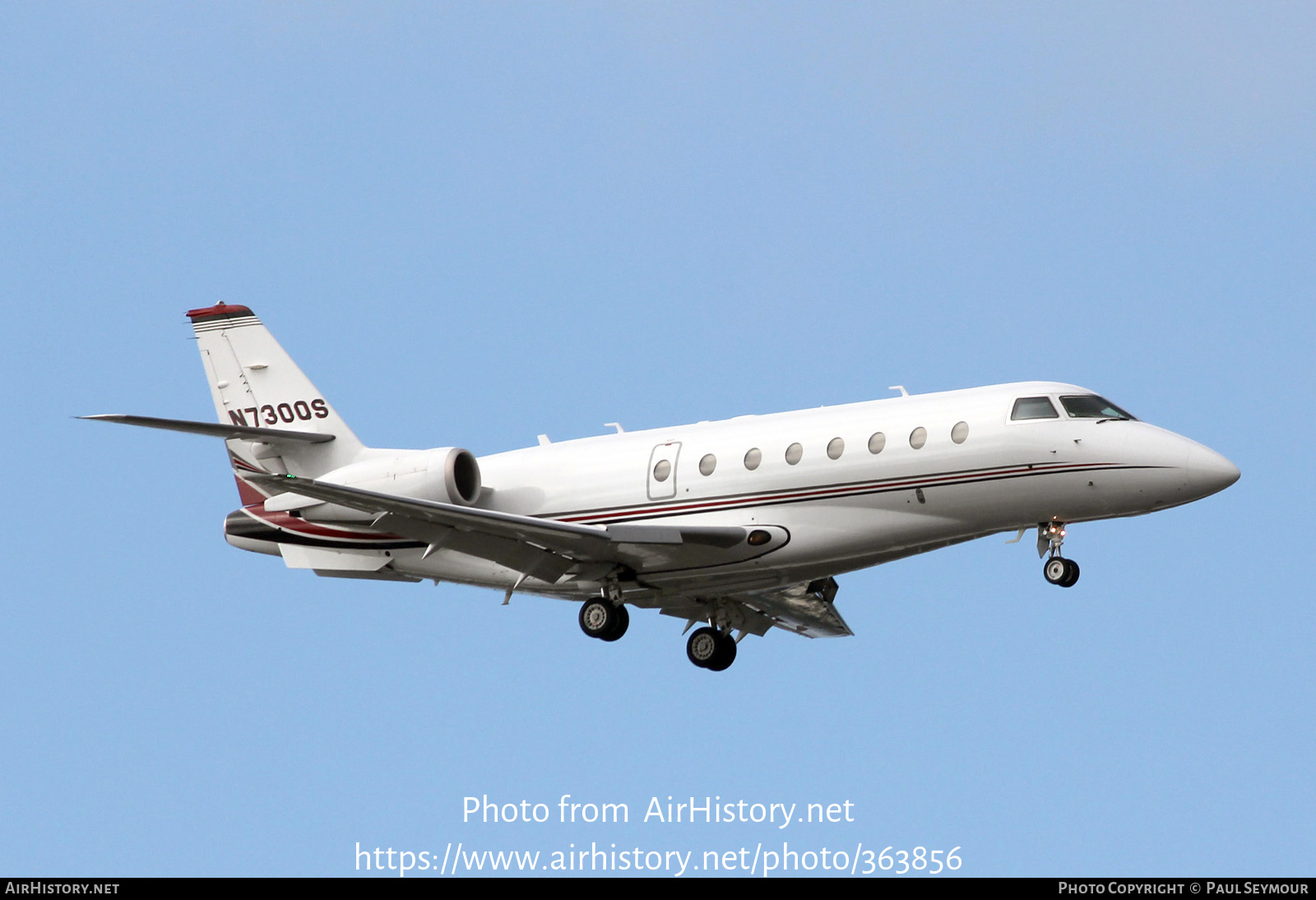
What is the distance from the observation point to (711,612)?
28719 millimetres

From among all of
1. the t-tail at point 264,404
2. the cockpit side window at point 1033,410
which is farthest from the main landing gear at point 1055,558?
the t-tail at point 264,404

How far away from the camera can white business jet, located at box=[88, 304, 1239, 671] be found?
79.0 feet

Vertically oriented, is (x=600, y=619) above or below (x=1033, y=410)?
below

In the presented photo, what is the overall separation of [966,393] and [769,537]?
10.8ft

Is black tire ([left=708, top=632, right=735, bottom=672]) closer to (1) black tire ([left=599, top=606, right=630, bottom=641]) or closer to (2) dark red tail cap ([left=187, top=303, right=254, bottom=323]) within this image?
(1) black tire ([left=599, top=606, right=630, bottom=641])

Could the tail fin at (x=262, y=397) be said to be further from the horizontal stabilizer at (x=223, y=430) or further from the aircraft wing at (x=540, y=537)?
the aircraft wing at (x=540, y=537)

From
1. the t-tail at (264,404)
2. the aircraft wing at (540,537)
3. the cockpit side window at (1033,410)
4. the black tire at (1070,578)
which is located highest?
the t-tail at (264,404)

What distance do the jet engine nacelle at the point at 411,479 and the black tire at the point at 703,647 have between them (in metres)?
4.17

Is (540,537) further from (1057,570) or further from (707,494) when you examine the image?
(1057,570)

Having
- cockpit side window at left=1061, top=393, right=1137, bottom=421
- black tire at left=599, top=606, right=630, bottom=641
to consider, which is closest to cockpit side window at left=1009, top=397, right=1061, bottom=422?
cockpit side window at left=1061, top=393, right=1137, bottom=421

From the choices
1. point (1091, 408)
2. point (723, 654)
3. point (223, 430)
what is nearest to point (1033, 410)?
point (1091, 408)

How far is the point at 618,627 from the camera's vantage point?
26156 mm

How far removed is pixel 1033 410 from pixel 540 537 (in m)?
6.88

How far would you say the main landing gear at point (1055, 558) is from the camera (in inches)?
933
